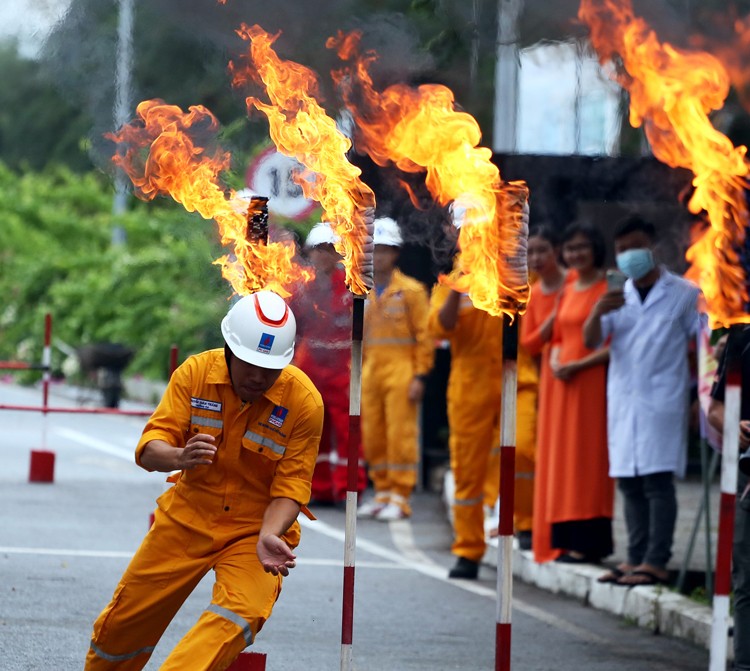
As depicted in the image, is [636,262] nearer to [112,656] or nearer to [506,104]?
[112,656]

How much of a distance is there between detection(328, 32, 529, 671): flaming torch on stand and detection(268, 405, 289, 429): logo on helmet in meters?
0.79

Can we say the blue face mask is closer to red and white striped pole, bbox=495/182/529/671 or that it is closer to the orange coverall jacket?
red and white striped pole, bbox=495/182/529/671

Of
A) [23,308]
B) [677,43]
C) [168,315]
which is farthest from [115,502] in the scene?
[23,308]

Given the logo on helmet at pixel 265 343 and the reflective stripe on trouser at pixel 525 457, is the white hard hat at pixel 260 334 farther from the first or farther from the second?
the reflective stripe on trouser at pixel 525 457

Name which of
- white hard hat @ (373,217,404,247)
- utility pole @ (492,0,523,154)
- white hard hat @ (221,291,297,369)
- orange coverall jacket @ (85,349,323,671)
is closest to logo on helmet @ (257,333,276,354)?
white hard hat @ (221,291,297,369)

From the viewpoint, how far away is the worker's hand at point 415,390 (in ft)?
40.8

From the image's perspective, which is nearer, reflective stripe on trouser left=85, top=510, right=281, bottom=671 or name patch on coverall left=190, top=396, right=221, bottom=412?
reflective stripe on trouser left=85, top=510, right=281, bottom=671

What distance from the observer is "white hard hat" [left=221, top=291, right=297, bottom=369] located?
563 cm

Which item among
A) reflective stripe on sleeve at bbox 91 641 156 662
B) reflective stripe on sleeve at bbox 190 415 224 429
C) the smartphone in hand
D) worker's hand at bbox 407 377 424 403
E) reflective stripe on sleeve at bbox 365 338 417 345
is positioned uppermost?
the smartphone in hand

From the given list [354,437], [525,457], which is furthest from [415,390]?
[354,437]

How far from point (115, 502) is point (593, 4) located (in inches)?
263

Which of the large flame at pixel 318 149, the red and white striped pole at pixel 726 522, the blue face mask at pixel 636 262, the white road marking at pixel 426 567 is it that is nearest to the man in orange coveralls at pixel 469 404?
the white road marking at pixel 426 567

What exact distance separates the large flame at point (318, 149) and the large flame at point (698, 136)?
1.31m

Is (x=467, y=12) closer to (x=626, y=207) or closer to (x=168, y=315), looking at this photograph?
(x=626, y=207)
